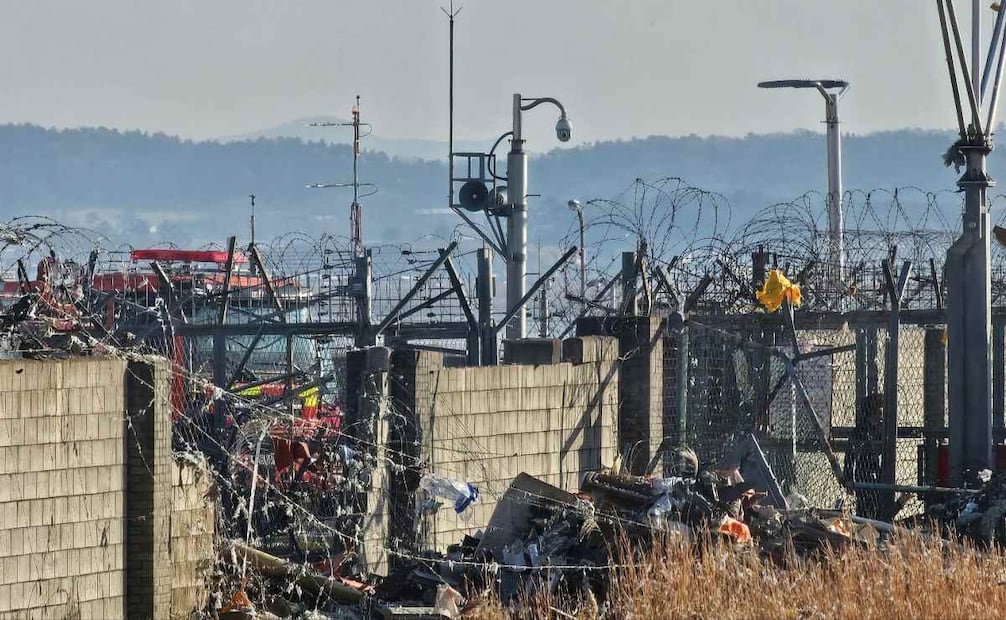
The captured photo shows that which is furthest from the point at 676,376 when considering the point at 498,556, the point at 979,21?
the point at 979,21

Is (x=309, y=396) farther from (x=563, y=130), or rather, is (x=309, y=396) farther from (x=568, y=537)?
(x=568, y=537)

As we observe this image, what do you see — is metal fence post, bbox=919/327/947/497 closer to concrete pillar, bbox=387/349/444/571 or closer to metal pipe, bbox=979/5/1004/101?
metal pipe, bbox=979/5/1004/101

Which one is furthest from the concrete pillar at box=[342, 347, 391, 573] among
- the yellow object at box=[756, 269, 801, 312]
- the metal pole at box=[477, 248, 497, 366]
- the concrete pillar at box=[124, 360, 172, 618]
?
the metal pole at box=[477, 248, 497, 366]

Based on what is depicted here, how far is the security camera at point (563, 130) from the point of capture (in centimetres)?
2236

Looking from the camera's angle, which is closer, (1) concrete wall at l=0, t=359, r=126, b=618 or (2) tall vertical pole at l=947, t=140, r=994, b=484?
(1) concrete wall at l=0, t=359, r=126, b=618

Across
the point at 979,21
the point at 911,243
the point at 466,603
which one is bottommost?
the point at 466,603

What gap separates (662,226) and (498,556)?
6.33m

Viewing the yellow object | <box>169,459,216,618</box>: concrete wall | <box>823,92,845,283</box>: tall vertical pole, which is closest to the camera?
<box>169,459,216,618</box>: concrete wall

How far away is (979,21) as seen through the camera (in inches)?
571

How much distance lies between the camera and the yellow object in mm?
14250

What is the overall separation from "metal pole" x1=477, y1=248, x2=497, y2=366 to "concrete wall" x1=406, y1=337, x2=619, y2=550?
2.56 metres

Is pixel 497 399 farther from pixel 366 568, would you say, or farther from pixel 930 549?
pixel 930 549

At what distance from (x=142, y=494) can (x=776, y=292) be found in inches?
227

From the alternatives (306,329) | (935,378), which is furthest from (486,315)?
(935,378)
